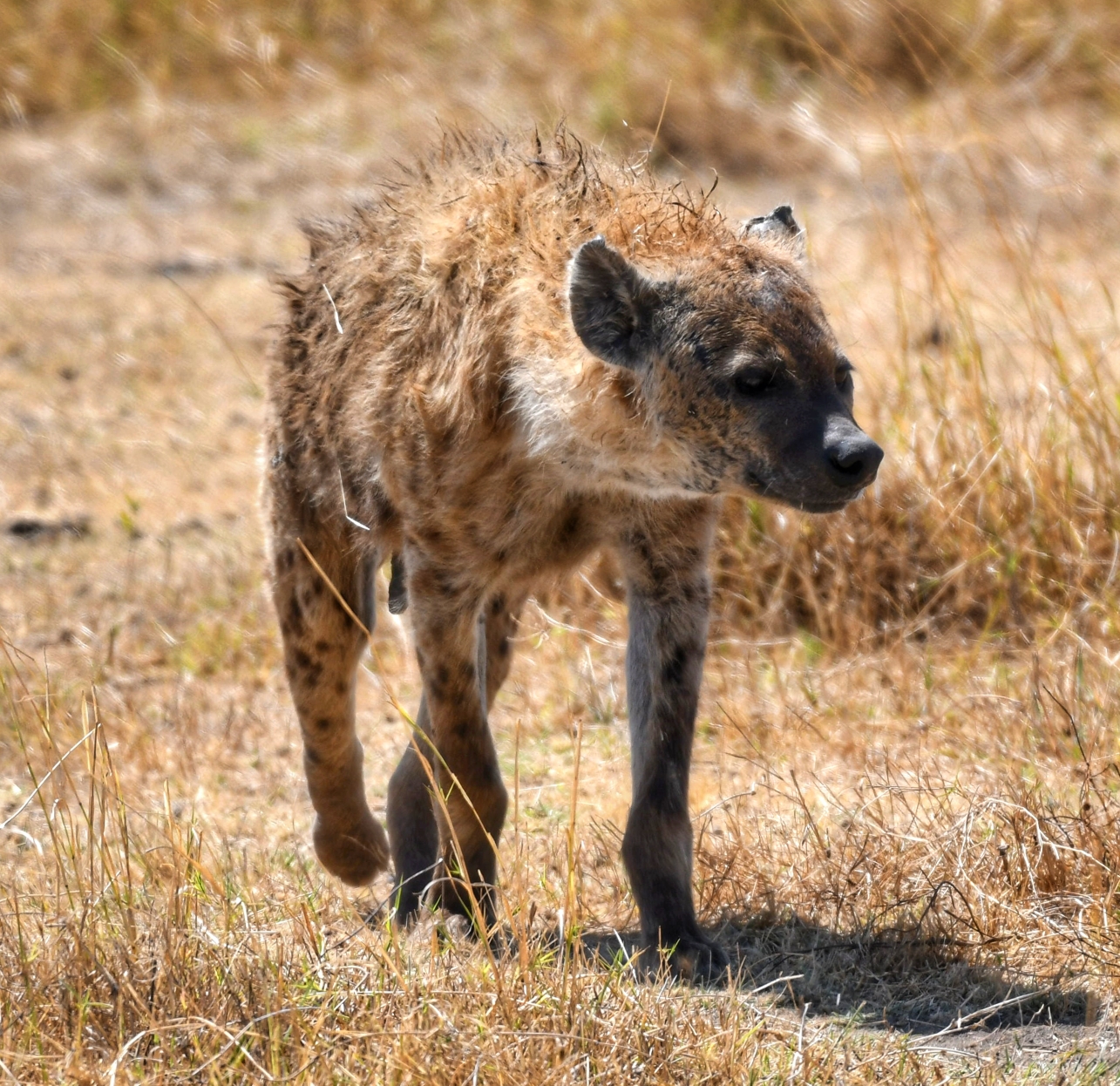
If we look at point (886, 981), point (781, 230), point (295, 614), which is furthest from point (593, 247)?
point (886, 981)

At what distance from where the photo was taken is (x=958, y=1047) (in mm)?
3303

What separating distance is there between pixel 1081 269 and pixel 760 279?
244 inches

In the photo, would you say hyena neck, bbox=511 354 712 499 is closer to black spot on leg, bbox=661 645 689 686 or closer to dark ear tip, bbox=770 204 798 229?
black spot on leg, bbox=661 645 689 686

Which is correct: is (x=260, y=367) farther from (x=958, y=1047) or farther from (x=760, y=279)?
(x=958, y=1047)

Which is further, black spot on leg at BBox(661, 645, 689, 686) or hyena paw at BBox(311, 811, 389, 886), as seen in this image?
hyena paw at BBox(311, 811, 389, 886)

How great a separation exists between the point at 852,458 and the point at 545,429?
2.29 feet

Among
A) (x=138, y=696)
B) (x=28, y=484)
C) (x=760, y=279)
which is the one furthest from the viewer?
(x=28, y=484)

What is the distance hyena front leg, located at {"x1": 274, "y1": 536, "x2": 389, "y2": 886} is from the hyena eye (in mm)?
1374

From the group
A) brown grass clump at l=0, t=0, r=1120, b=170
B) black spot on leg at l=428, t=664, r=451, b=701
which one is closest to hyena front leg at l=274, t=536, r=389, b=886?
black spot on leg at l=428, t=664, r=451, b=701

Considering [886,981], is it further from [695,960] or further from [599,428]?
[599,428]

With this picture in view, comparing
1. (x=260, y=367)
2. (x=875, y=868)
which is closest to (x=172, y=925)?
(x=875, y=868)

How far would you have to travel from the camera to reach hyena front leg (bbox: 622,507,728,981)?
3.83 meters

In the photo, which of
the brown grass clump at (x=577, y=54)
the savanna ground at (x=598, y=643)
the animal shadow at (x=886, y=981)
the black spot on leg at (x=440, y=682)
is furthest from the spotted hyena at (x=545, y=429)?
the brown grass clump at (x=577, y=54)

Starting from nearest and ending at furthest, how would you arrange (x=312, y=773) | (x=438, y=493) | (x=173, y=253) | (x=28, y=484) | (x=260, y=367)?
1. (x=438, y=493)
2. (x=312, y=773)
3. (x=28, y=484)
4. (x=260, y=367)
5. (x=173, y=253)
